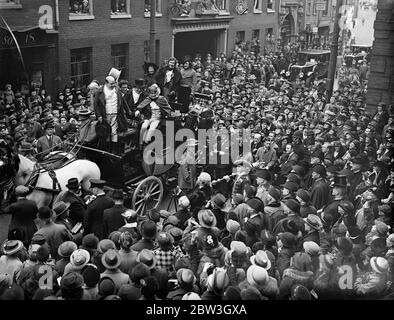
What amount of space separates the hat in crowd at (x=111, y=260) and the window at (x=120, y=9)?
13.9 m

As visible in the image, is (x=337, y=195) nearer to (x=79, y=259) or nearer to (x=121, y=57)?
(x=79, y=259)

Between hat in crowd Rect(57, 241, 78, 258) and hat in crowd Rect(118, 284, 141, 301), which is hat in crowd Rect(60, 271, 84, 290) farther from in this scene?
hat in crowd Rect(57, 241, 78, 258)

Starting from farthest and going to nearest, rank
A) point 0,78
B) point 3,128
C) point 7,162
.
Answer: point 0,78
point 3,128
point 7,162

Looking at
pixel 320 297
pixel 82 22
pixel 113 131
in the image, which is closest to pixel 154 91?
pixel 113 131

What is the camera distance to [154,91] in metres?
9.67

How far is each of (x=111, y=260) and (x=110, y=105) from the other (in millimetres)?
4519

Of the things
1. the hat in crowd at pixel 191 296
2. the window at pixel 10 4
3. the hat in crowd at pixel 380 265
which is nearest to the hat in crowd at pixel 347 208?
the hat in crowd at pixel 380 265

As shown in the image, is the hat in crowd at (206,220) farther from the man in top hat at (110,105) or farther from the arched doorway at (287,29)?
the arched doorway at (287,29)

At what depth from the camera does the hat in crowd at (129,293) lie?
468cm

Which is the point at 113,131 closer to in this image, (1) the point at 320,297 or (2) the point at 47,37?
(1) the point at 320,297

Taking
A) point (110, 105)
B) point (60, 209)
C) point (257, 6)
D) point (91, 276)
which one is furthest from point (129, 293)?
point (257, 6)

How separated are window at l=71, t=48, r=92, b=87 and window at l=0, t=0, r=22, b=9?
8.64 feet

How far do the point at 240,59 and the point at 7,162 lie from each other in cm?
1680

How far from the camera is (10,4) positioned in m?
13.7
